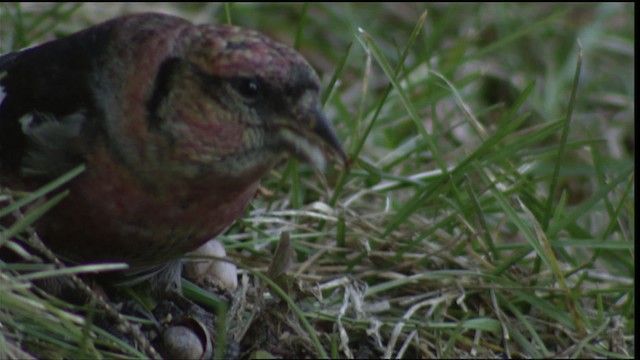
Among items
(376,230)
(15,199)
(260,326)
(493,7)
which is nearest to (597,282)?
(376,230)

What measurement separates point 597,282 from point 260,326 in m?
0.97

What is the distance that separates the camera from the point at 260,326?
2.71 m

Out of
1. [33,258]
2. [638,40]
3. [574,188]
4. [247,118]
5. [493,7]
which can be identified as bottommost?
[574,188]

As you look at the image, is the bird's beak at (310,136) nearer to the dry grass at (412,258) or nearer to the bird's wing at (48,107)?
the dry grass at (412,258)

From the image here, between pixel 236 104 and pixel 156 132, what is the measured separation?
18 cm

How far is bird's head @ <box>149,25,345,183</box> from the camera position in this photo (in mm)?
2465

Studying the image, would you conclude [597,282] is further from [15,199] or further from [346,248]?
[15,199]

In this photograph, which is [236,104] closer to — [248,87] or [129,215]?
[248,87]

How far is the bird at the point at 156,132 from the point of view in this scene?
8.18 ft

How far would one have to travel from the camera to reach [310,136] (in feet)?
8.27

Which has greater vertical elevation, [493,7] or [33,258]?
[33,258]

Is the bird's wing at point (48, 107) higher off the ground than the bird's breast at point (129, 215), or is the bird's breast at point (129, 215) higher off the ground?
the bird's wing at point (48, 107)

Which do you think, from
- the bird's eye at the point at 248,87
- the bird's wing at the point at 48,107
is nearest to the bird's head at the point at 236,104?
the bird's eye at the point at 248,87

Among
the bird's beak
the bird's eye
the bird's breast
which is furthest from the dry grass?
the bird's eye
